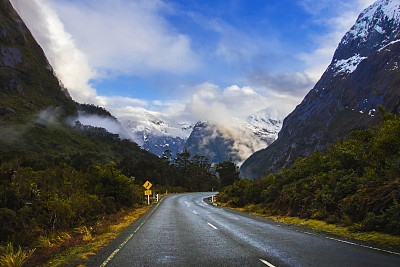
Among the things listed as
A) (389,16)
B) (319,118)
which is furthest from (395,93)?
(389,16)

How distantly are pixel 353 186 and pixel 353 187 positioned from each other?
55 millimetres

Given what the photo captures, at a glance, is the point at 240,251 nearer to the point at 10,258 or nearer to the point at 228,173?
the point at 10,258

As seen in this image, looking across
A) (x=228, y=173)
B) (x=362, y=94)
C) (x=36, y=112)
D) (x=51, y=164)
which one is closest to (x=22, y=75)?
(x=36, y=112)

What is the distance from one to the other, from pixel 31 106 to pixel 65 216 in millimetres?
140082

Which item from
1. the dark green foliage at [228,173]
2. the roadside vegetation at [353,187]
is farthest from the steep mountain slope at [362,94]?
the roadside vegetation at [353,187]

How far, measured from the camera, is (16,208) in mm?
9320

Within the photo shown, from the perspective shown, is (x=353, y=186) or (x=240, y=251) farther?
(x=353, y=186)

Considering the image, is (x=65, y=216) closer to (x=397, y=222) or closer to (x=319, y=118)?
(x=397, y=222)

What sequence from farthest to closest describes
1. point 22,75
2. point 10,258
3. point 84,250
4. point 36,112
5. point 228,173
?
point 22,75 → point 36,112 → point 228,173 → point 84,250 → point 10,258

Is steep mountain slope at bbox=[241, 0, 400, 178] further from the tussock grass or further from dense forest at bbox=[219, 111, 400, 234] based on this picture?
the tussock grass

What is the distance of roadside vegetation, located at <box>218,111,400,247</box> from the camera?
410 inches

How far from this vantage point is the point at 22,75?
147 meters

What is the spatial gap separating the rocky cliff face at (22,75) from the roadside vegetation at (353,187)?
4723 inches

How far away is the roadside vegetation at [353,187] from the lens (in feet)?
34.2
